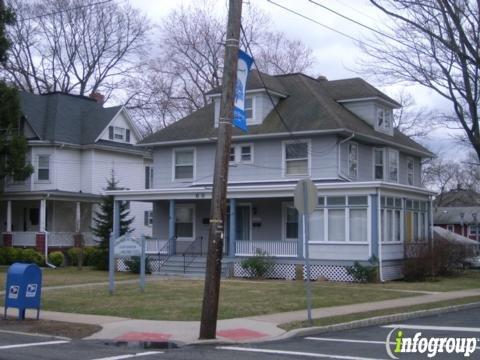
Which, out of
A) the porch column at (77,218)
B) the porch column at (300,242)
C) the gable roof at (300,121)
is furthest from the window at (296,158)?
the porch column at (77,218)

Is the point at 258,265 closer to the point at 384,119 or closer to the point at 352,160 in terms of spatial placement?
the point at 352,160

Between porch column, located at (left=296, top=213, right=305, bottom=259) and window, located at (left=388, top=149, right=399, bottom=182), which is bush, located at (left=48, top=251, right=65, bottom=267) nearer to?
porch column, located at (left=296, top=213, right=305, bottom=259)

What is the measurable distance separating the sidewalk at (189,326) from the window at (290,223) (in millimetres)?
13645

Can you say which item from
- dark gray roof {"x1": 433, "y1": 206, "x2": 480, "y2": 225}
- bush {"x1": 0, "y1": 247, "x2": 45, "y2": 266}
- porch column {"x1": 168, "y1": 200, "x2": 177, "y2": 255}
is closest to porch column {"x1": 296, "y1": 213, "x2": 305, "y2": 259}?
porch column {"x1": 168, "y1": 200, "x2": 177, "y2": 255}

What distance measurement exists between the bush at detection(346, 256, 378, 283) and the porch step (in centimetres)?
662

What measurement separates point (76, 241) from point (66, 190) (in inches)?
197

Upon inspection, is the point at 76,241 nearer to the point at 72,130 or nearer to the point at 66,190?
the point at 66,190

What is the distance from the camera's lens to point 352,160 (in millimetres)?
32406

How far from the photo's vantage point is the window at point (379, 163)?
34.5 meters

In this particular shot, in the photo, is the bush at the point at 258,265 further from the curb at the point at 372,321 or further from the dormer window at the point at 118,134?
the dormer window at the point at 118,134

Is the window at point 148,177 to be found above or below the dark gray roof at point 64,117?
below

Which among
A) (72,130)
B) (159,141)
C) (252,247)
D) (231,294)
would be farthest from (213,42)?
(231,294)

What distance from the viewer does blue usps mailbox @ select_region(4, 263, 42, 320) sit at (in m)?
15.5

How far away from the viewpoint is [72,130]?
139 feet
